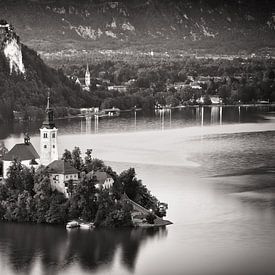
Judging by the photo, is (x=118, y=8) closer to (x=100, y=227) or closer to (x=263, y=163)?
(x=263, y=163)

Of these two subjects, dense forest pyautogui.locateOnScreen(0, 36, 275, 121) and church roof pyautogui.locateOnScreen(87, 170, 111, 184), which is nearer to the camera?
church roof pyautogui.locateOnScreen(87, 170, 111, 184)

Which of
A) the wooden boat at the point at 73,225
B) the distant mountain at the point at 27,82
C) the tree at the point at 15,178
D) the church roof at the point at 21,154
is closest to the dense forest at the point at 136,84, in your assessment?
the distant mountain at the point at 27,82

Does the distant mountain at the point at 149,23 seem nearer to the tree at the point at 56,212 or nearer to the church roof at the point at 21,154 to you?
the church roof at the point at 21,154

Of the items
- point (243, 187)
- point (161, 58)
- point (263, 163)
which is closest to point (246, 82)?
point (161, 58)

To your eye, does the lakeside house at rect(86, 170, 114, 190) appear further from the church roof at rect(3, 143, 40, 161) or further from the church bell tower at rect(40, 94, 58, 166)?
the church roof at rect(3, 143, 40, 161)

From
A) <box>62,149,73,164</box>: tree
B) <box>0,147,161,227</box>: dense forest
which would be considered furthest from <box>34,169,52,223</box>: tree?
<box>62,149,73,164</box>: tree

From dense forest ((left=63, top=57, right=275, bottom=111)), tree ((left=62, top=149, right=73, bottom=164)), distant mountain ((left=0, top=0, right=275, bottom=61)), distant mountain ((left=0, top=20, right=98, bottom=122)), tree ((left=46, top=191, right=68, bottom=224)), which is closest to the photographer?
tree ((left=46, top=191, right=68, bottom=224))
